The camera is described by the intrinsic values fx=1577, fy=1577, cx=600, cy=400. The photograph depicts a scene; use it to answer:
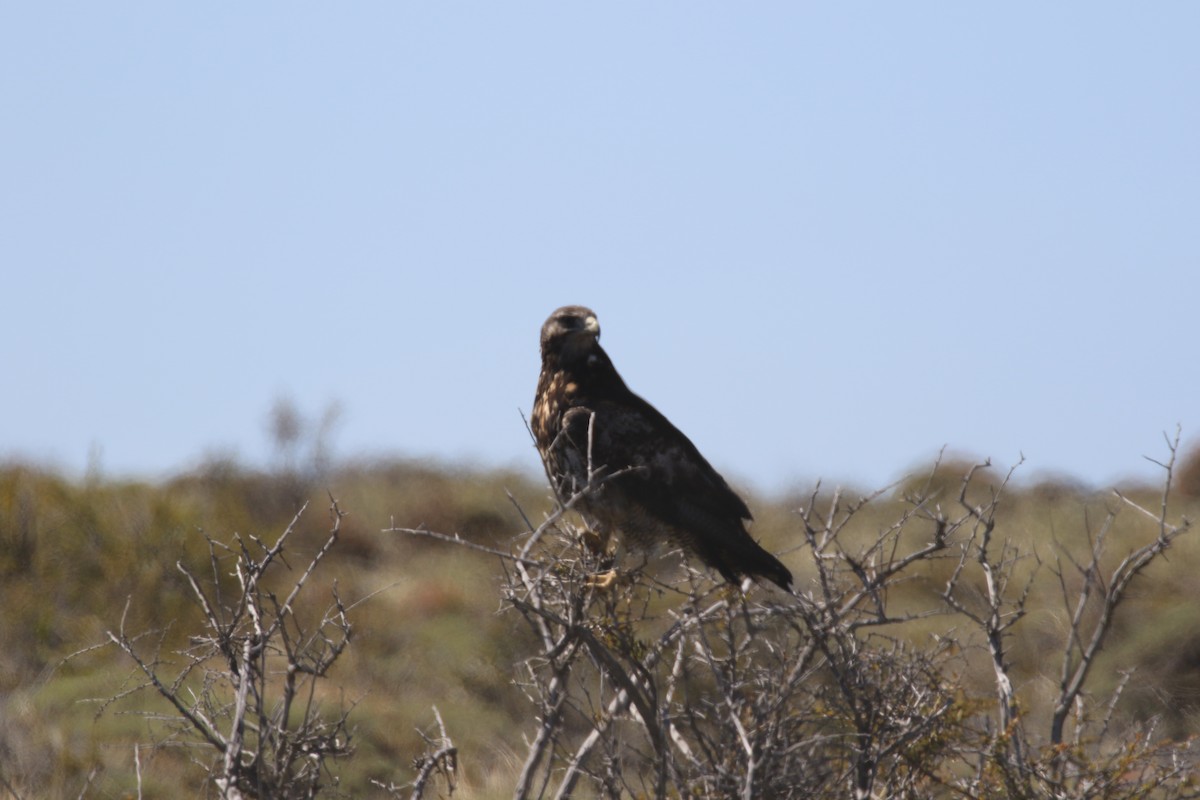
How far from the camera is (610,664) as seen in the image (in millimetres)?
4328

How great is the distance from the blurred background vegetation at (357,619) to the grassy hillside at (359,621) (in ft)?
0.09

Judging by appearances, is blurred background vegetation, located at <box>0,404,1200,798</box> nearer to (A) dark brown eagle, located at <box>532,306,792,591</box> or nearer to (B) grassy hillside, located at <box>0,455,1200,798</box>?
(B) grassy hillside, located at <box>0,455,1200,798</box>

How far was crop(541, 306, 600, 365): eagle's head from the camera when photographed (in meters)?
6.37

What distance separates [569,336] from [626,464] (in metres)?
0.57

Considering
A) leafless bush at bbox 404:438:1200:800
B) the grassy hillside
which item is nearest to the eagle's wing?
leafless bush at bbox 404:438:1200:800

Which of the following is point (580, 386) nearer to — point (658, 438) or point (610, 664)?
point (658, 438)

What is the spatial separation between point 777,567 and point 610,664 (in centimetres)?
191

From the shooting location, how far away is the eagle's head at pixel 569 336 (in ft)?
20.9

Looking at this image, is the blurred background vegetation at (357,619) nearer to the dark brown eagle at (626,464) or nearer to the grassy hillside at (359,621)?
the grassy hillside at (359,621)

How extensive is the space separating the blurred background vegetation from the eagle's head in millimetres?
2367

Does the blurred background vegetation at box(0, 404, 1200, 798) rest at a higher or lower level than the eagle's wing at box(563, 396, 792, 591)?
lower

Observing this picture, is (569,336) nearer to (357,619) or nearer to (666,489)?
(666,489)

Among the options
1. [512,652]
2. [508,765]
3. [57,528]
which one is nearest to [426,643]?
[512,652]

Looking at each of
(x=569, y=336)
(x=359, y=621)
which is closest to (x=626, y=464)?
(x=569, y=336)
